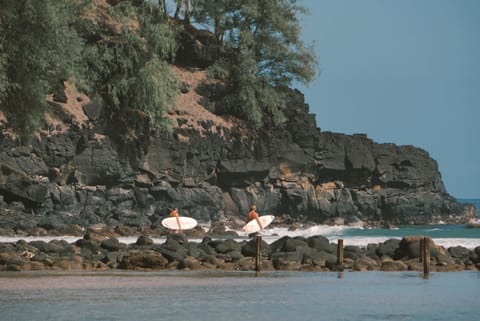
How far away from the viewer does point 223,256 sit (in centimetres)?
4053

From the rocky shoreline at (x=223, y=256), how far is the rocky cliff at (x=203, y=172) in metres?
13.4

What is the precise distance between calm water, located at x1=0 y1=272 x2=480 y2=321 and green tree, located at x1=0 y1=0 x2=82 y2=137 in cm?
2241

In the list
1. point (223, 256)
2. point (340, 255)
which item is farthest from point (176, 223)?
point (340, 255)

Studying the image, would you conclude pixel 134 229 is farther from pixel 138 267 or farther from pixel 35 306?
pixel 35 306

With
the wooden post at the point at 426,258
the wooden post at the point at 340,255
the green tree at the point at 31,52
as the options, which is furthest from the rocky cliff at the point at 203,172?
the wooden post at the point at 426,258

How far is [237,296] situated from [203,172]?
4361 centimetres

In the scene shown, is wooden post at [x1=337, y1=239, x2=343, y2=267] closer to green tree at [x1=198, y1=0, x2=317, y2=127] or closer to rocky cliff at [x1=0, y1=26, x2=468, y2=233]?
rocky cliff at [x1=0, y1=26, x2=468, y2=233]

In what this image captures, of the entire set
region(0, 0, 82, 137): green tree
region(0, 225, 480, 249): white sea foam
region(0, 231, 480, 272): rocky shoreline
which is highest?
region(0, 0, 82, 137): green tree

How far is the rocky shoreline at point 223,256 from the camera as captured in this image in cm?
3778

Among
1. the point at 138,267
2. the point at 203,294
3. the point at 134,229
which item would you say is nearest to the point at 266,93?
the point at 134,229

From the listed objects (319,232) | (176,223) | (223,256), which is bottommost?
(223,256)

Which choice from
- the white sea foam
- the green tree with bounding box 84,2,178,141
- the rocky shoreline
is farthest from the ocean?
the green tree with bounding box 84,2,178,141

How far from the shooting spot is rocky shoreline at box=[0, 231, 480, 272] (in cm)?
3778

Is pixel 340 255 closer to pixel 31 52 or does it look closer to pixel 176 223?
pixel 176 223
